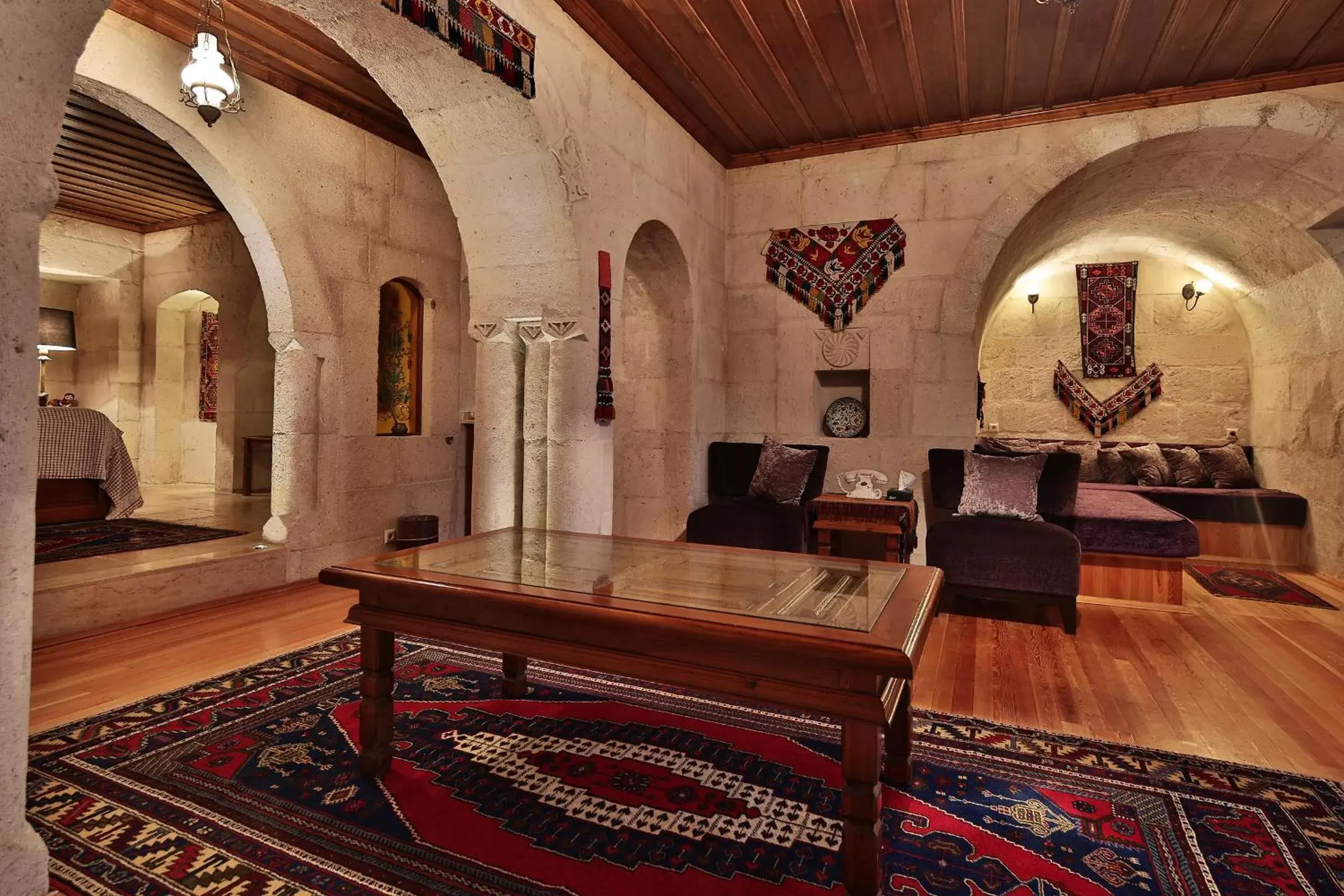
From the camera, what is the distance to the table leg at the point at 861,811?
4.60ft

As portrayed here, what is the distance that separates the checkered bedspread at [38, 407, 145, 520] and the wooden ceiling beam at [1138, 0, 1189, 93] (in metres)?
6.93

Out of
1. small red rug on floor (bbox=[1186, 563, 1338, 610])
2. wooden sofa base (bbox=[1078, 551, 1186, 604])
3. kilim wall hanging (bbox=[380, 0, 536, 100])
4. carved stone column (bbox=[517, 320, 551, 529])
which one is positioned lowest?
small red rug on floor (bbox=[1186, 563, 1338, 610])

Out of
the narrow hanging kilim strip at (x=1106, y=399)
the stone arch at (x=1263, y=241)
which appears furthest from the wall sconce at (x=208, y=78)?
the narrow hanging kilim strip at (x=1106, y=399)

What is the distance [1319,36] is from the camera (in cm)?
379

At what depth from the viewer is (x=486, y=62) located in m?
3.01

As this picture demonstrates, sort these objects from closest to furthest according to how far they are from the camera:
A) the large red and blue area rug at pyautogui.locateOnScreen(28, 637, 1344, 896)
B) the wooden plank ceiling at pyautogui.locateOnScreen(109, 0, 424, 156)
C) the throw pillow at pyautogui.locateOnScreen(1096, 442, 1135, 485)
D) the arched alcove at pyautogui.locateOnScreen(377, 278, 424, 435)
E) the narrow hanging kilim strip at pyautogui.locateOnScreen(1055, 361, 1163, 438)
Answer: the large red and blue area rug at pyautogui.locateOnScreen(28, 637, 1344, 896) < the wooden plank ceiling at pyautogui.locateOnScreen(109, 0, 424, 156) < the arched alcove at pyautogui.locateOnScreen(377, 278, 424, 435) < the throw pillow at pyautogui.locateOnScreen(1096, 442, 1135, 485) < the narrow hanging kilim strip at pyautogui.locateOnScreen(1055, 361, 1163, 438)

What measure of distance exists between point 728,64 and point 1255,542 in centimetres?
558

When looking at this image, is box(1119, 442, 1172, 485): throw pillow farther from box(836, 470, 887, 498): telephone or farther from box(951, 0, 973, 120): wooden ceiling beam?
box(951, 0, 973, 120): wooden ceiling beam

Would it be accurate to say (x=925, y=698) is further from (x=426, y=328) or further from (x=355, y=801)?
(x=426, y=328)

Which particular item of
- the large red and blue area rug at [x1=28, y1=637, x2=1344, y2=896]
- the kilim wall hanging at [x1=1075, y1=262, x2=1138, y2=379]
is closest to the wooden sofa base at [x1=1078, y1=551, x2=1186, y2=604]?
the large red and blue area rug at [x1=28, y1=637, x2=1344, y2=896]

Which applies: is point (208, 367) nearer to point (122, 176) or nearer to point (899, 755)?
point (122, 176)

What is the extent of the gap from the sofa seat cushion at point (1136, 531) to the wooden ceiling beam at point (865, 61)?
294 cm

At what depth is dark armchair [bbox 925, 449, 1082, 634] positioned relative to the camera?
3.70 m

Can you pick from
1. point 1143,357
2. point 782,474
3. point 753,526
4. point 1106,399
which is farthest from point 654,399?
point 1143,357
